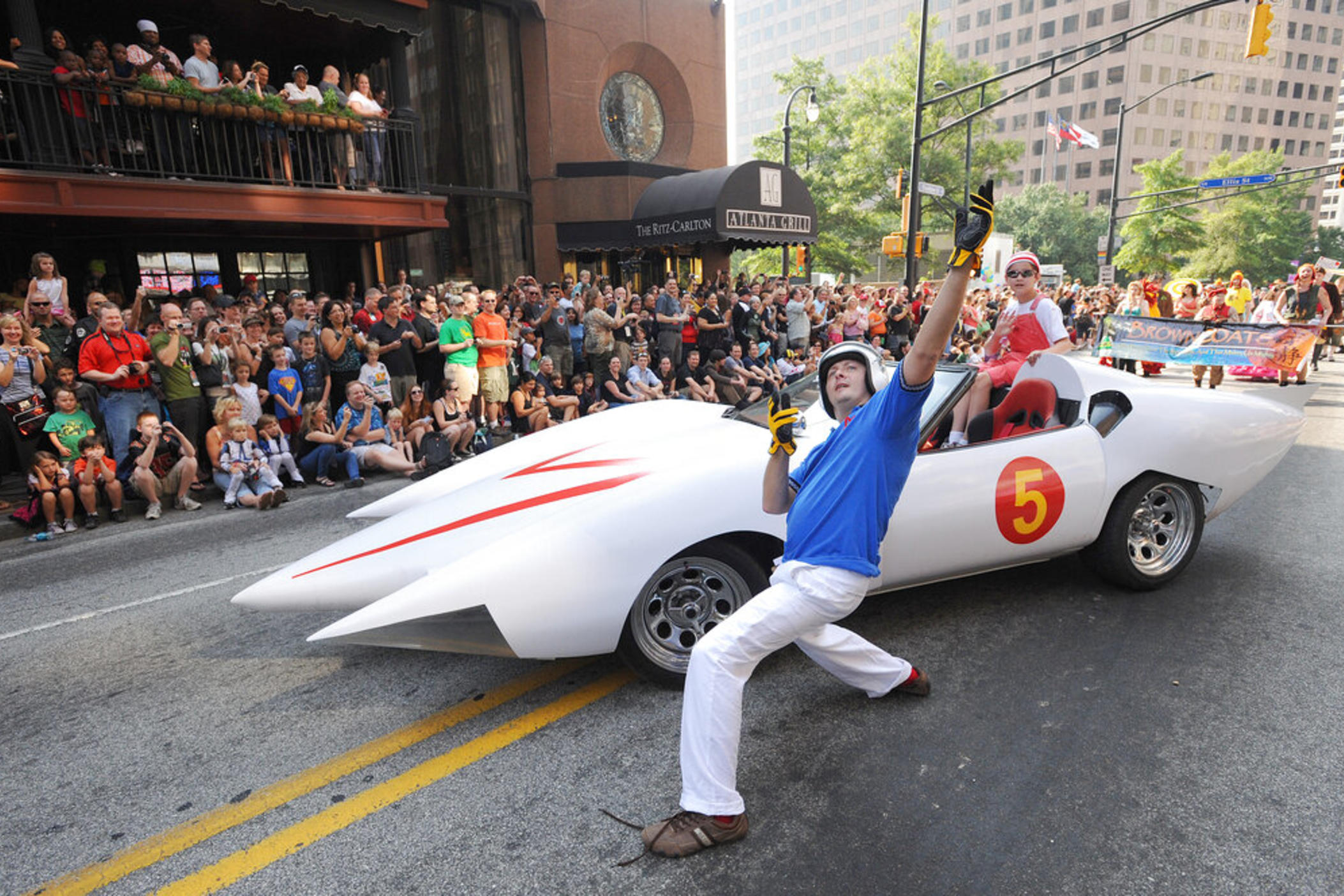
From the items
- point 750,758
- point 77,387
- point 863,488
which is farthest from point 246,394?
point 863,488

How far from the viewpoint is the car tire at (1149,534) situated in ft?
13.2

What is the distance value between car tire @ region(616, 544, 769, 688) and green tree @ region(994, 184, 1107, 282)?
64204 millimetres

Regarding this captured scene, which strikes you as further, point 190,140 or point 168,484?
point 190,140

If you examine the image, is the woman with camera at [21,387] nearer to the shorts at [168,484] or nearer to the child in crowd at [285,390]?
the shorts at [168,484]

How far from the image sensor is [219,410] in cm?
759

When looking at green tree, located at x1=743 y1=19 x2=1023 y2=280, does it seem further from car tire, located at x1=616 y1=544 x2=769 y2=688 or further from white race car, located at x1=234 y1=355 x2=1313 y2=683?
car tire, located at x1=616 y1=544 x2=769 y2=688

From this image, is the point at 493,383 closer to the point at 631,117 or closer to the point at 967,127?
the point at 631,117

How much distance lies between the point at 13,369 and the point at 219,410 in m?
1.61

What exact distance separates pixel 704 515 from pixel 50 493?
20.5 feet

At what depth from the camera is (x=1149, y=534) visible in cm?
418

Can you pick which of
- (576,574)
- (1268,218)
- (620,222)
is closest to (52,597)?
(576,574)

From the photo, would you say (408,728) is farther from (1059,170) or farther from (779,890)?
(1059,170)

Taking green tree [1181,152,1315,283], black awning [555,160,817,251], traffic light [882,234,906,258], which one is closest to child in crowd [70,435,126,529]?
black awning [555,160,817,251]

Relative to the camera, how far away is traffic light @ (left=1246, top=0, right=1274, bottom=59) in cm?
1319
